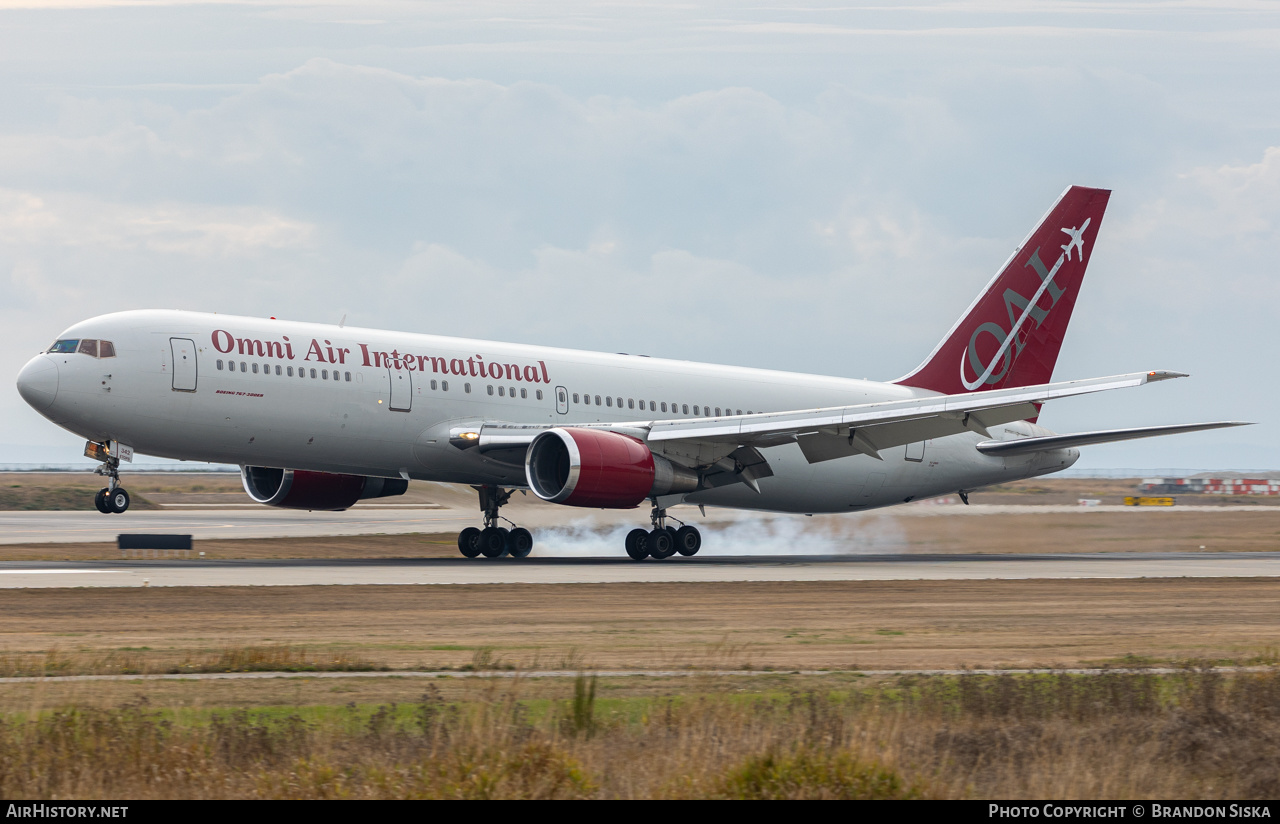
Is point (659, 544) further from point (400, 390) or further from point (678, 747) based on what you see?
point (678, 747)

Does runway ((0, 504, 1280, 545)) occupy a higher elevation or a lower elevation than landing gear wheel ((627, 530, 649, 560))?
higher

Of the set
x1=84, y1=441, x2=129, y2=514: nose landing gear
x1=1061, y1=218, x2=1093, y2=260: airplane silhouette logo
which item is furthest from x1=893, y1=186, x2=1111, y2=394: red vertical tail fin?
x1=84, y1=441, x2=129, y2=514: nose landing gear

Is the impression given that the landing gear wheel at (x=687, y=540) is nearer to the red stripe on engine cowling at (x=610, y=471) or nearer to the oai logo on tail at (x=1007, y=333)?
the red stripe on engine cowling at (x=610, y=471)

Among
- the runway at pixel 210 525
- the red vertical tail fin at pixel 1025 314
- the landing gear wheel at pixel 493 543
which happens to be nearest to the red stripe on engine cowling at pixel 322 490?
the landing gear wheel at pixel 493 543

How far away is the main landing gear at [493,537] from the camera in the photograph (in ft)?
132

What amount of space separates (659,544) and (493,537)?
4.73 m

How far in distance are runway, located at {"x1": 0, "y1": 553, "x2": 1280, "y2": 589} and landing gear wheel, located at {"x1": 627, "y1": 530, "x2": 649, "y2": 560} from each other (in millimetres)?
429

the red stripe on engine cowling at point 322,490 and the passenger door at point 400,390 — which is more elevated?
the passenger door at point 400,390

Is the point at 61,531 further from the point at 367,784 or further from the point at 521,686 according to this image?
the point at 367,784

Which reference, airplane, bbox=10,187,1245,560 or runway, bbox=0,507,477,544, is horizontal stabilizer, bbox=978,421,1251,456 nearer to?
airplane, bbox=10,187,1245,560

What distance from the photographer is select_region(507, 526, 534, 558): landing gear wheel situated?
40375mm

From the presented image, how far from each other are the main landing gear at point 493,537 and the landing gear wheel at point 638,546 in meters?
3.34

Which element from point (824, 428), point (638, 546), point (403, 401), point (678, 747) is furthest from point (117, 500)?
point (678, 747)

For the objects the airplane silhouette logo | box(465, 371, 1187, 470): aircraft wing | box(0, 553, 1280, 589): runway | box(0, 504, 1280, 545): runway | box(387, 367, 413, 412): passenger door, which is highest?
the airplane silhouette logo
